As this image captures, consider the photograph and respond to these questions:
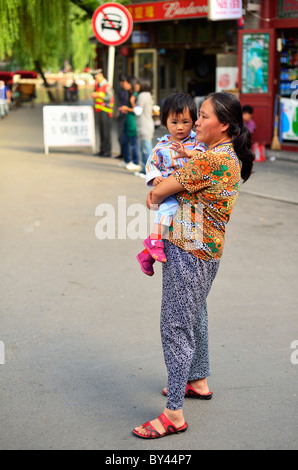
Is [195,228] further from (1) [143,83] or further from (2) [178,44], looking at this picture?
(2) [178,44]

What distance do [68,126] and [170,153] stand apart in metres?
11.9

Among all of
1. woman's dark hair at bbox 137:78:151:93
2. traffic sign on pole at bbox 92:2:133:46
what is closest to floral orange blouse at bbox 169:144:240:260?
woman's dark hair at bbox 137:78:151:93

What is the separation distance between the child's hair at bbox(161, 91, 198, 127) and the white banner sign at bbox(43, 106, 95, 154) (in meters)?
11.6

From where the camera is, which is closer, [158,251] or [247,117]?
[158,251]

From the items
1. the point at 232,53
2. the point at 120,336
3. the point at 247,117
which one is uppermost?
the point at 232,53

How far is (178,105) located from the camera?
12.0 ft

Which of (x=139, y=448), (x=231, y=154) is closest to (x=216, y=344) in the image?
(x=139, y=448)

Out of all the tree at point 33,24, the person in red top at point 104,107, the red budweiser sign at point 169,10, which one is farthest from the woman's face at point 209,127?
the red budweiser sign at point 169,10

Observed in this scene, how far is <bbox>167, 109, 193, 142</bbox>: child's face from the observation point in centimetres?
368

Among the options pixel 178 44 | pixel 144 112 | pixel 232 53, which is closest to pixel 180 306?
pixel 144 112

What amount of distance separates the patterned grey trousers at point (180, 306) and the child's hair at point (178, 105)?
677mm

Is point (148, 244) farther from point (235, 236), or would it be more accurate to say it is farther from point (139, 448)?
point (235, 236)

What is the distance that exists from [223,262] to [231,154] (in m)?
3.65

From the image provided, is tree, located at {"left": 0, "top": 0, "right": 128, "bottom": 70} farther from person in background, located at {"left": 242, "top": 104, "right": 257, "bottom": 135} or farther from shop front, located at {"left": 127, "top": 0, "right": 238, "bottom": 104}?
person in background, located at {"left": 242, "top": 104, "right": 257, "bottom": 135}
